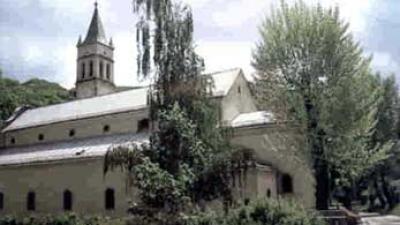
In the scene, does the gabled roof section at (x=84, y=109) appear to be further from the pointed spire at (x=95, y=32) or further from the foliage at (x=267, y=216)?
the foliage at (x=267, y=216)

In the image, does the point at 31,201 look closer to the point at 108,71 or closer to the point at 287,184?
the point at 287,184

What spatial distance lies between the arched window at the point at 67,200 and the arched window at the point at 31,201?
326 centimetres

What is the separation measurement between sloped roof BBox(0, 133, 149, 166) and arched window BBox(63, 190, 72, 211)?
2.55 meters

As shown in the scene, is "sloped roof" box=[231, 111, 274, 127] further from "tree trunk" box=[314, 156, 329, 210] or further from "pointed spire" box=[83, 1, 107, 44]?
"pointed spire" box=[83, 1, 107, 44]

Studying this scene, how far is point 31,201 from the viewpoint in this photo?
42.6m

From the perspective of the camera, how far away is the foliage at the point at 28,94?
62.7m

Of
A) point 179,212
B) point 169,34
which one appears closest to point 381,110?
point 169,34

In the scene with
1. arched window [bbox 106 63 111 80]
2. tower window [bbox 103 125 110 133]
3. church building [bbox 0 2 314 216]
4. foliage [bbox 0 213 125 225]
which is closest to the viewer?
foliage [bbox 0 213 125 225]

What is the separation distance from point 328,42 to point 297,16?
2.44 m

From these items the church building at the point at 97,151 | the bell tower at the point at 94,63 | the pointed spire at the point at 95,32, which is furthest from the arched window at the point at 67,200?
the pointed spire at the point at 95,32

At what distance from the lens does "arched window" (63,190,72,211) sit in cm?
4001

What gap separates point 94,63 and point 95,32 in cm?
389

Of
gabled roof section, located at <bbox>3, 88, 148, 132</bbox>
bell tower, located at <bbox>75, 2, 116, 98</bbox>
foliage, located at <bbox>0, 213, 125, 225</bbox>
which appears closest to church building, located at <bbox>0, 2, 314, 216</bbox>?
gabled roof section, located at <bbox>3, 88, 148, 132</bbox>

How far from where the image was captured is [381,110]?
4875cm
